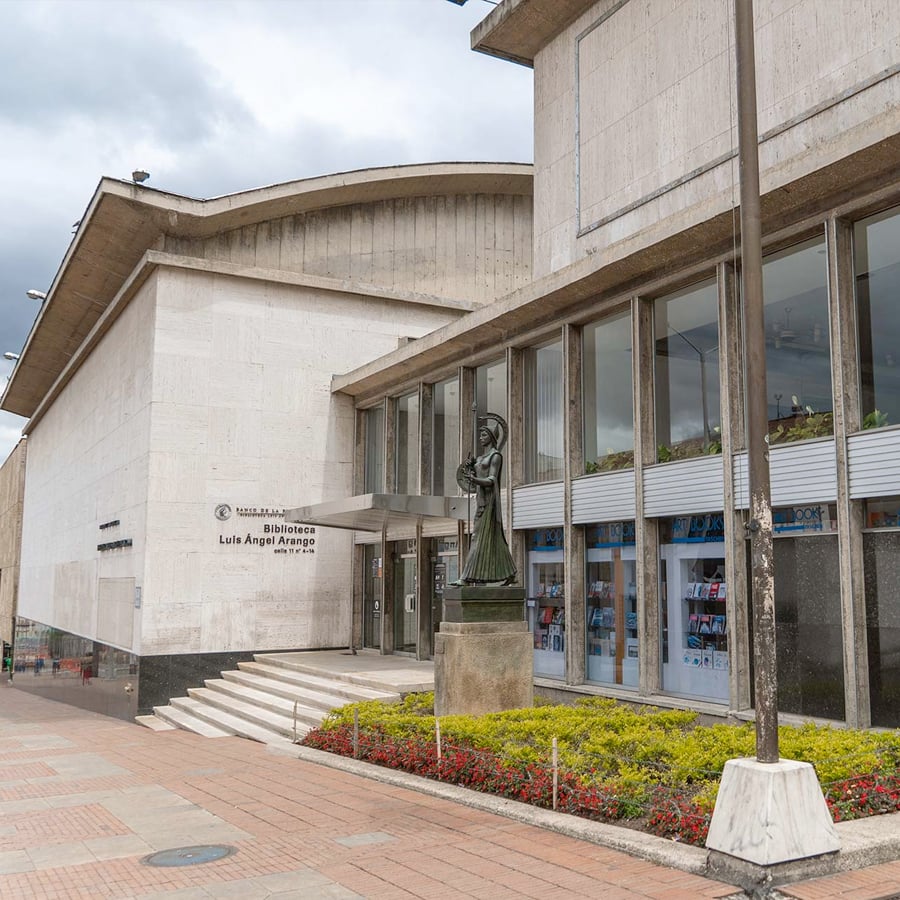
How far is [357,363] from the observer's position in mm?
25203

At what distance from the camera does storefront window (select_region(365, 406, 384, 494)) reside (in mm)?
24270

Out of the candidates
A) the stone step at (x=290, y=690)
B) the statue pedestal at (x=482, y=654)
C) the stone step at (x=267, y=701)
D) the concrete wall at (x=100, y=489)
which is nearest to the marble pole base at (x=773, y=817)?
the statue pedestal at (x=482, y=654)

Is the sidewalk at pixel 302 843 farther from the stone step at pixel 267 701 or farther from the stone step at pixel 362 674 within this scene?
the stone step at pixel 362 674

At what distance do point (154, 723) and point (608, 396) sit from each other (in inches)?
463

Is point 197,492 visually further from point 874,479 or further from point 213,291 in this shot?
point 874,479

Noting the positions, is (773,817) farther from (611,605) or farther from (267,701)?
(267,701)

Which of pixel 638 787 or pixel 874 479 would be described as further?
pixel 874 479

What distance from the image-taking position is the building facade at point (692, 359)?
1153 cm

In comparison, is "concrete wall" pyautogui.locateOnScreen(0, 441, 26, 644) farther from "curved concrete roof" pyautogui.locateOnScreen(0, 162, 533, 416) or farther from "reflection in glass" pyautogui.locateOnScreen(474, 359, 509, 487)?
"reflection in glass" pyautogui.locateOnScreen(474, 359, 509, 487)

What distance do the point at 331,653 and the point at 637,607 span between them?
1038 cm

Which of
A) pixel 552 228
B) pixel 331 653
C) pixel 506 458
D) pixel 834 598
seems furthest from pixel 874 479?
pixel 331 653

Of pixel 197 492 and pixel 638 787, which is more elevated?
pixel 197 492

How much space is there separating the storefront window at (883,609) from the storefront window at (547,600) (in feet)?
19.9

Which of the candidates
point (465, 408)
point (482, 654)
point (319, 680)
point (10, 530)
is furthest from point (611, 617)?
point (10, 530)
